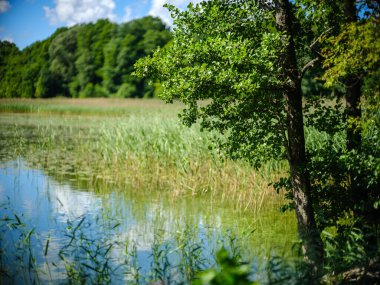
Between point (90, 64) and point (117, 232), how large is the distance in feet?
213

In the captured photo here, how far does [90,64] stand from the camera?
68.8m

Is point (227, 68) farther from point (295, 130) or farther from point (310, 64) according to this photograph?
→ point (310, 64)

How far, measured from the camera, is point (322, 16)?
6320 millimetres

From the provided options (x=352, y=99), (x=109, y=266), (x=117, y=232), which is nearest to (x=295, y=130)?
(x=352, y=99)

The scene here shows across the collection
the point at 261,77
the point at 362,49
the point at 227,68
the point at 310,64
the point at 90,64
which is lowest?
the point at 261,77

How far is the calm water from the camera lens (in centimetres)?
577

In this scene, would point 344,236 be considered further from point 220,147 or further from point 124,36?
point 124,36

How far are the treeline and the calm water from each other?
47897mm

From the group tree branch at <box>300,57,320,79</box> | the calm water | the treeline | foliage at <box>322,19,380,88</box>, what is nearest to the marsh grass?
the calm water

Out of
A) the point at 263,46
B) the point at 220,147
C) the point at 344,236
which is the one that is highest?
the point at 263,46

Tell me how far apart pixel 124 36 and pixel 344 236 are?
65.0 metres

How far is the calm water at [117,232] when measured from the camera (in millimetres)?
5766

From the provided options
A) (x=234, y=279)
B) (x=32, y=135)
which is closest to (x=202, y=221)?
(x=234, y=279)

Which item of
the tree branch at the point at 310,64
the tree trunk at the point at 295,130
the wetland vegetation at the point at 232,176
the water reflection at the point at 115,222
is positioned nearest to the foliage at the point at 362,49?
the wetland vegetation at the point at 232,176
